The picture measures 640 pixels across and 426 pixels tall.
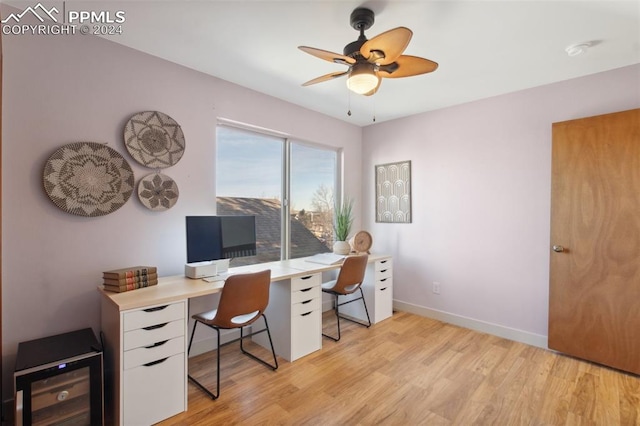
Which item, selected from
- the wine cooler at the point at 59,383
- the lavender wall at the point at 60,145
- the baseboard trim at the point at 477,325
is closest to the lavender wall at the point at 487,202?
the baseboard trim at the point at 477,325

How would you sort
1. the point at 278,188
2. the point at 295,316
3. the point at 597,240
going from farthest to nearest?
1. the point at 278,188
2. the point at 295,316
3. the point at 597,240

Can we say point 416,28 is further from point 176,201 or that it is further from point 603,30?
point 176,201

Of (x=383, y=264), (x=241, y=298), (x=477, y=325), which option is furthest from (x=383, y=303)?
(x=241, y=298)

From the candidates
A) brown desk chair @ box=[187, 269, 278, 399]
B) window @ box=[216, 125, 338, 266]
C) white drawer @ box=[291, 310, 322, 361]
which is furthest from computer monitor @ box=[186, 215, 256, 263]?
white drawer @ box=[291, 310, 322, 361]

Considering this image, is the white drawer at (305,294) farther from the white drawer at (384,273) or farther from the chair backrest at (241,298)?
the white drawer at (384,273)

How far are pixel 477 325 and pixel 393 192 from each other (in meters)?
1.82

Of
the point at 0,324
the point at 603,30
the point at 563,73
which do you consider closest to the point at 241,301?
the point at 0,324

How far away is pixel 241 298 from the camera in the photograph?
2.13 m

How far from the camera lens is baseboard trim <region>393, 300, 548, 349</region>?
293 cm

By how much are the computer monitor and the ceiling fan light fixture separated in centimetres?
151

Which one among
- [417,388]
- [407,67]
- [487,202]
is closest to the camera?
[407,67]

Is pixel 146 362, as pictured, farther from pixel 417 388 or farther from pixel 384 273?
pixel 384 273

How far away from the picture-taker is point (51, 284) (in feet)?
6.47

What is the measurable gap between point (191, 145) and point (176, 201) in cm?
51
